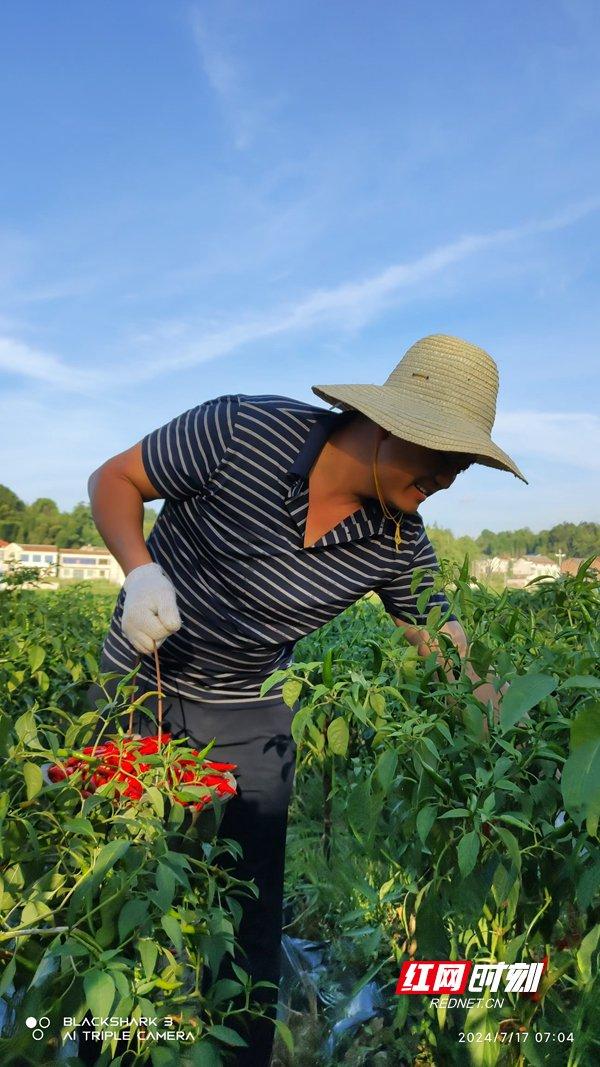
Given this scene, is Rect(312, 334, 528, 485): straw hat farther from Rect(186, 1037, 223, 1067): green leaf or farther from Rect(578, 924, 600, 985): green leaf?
Rect(186, 1037, 223, 1067): green leaf

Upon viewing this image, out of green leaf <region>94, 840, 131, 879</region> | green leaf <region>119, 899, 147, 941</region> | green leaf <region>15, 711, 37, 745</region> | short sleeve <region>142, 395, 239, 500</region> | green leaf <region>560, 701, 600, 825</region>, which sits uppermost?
short sleeve <region>142, 395, 239, 500</region>

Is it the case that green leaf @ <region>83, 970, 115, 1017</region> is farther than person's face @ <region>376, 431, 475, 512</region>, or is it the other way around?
person's face @ <region>376, 431, 475, 512</region>

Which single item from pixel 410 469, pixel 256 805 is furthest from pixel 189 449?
pixel 256 805

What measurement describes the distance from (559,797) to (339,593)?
86cm

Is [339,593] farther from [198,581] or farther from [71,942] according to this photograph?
[71,942]

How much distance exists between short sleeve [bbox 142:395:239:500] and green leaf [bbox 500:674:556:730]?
41.3 inches

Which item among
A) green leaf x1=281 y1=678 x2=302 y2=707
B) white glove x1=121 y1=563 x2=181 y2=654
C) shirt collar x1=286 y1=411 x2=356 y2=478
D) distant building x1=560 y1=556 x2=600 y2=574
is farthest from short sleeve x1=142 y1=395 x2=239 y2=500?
green leaf x1=281 y1=678 x2=302 y2=707

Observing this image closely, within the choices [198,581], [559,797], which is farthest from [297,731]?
[198,581]

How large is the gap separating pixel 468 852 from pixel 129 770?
0.41 m

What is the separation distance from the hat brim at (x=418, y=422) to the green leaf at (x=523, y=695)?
0.70m

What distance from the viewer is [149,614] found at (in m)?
1.58

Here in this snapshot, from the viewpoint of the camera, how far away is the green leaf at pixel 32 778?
Result: 3.17ft

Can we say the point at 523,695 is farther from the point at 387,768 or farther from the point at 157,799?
the point at 157,799

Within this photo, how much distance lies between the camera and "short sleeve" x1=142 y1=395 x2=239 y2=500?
1.81 metres
